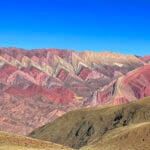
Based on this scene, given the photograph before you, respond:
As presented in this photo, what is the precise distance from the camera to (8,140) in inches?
4532

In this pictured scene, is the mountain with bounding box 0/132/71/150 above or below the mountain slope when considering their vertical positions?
above

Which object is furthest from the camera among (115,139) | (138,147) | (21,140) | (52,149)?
(115,139)

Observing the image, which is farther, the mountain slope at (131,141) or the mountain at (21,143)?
the mountain slope at (131,141)

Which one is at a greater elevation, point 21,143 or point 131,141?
point 21,143

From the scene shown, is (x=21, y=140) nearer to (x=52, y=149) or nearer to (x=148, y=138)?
(x=52, y=149)

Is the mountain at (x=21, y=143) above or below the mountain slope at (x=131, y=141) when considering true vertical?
above

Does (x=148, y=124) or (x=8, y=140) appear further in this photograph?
(x=148, y=124)

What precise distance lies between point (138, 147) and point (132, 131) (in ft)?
76.0

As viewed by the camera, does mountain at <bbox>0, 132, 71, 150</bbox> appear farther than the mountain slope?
No

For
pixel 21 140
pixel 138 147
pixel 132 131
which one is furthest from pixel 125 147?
pixel 21 140

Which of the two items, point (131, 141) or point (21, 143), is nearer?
point (21, 143)

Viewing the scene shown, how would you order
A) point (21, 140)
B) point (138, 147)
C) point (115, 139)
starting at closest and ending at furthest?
point (21, 140) → point (138, 147) → point (115, 139)

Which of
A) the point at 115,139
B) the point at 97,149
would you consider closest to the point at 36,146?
the point at 97,149

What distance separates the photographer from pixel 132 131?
18388cm
